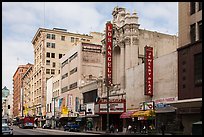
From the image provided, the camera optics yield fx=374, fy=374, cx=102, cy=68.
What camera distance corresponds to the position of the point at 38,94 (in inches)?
Answer: 5290

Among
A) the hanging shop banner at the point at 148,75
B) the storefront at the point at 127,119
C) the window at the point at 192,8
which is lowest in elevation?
the storefront at the point at 127,119

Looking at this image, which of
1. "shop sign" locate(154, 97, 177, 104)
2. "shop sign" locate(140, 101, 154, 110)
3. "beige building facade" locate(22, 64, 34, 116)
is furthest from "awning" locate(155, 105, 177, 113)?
"beige building facade" locate(22, 64, 34, 116)

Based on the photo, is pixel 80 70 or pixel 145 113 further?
pixel 80 70

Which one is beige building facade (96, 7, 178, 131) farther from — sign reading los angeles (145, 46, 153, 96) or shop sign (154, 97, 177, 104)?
sign reading los angeles (145, 46, 153, 96)

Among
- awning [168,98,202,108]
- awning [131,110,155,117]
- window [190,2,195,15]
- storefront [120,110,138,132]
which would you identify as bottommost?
storefront [120,110,138,132]

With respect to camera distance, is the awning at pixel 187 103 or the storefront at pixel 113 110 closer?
the awning at pixel 187 103

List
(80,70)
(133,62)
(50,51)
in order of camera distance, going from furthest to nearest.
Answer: (50,51) → (80,70) → (133,62)

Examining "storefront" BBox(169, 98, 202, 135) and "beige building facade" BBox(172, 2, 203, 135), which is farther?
"beige building facade" BBox(172, 2, 203, 135)

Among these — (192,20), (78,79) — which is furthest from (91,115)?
(192,20)

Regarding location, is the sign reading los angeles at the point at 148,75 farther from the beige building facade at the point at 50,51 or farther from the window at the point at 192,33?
the beige building facade at the point at 50,51

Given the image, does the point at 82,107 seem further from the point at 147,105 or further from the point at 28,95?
the point at 28,95

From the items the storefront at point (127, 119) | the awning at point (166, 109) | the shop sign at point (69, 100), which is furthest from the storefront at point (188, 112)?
the shop sign at point (69, 100)

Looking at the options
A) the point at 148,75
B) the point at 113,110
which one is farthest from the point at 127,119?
the point at 148,75

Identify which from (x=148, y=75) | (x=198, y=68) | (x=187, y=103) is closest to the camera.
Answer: (x=187, y=103)
